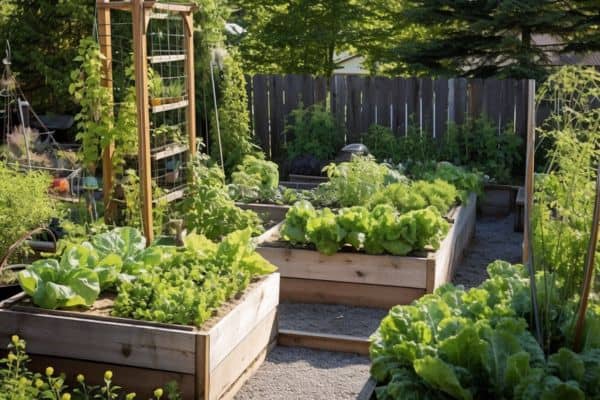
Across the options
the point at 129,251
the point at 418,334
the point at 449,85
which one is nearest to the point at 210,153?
the point at 449,85

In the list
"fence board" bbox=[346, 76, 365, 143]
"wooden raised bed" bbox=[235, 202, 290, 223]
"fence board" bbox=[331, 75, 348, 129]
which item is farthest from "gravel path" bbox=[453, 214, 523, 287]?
"fence board" bbox=[331, 75, 348, 129]

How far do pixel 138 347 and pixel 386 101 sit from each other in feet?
24.5

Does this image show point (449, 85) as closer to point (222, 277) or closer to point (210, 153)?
point (210, 153)

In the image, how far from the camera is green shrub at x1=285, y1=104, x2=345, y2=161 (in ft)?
35.1

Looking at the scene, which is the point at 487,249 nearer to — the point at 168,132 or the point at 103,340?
the point at 168,132

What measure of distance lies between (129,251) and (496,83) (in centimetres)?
691

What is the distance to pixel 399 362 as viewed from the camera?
3.60m

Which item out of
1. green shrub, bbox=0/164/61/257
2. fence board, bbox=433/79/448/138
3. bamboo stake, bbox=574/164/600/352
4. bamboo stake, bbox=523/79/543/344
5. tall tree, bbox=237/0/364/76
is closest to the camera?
bamboo stake, bbox=574/164/600/352

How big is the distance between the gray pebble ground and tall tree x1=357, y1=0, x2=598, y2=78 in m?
6.80

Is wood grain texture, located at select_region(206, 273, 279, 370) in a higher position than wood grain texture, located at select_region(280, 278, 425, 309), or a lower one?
higher

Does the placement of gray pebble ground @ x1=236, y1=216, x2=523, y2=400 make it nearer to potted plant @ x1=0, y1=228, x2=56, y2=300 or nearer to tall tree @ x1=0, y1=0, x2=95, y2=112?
potted plant @ x1=0, y1=228, x2=56, y2=300

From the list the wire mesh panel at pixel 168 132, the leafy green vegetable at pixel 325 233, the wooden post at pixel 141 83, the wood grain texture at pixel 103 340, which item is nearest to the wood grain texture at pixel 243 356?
the wood grain texture at pixel 103 340

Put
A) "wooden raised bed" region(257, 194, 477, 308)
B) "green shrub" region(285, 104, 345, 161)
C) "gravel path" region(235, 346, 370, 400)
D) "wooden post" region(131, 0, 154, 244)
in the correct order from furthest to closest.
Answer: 1. "green shrub" region(285, 104, 345, 161)
2. "wooden post" region(131, 0, 154, 244)
3. "wooden raised bed" region(257, 194, 477, 308)
4. "gravel path" region(235, 346, 370, 400)

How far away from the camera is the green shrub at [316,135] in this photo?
35.1 ft
